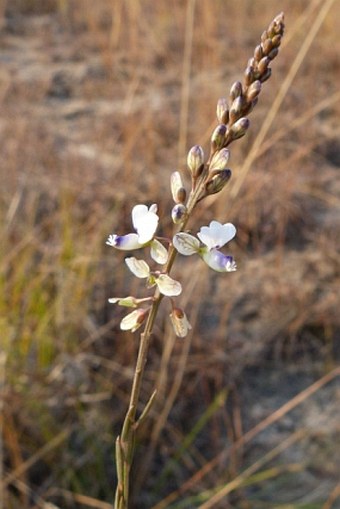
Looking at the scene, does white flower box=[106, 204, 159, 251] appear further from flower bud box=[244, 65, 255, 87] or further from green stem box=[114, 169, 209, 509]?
flower bud box=[244, 65, 255, 87]

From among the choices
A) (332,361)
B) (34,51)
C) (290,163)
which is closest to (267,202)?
(290,163)

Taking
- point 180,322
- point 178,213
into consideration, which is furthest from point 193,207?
point 180,322

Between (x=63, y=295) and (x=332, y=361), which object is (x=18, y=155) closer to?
(x=63, y=295)

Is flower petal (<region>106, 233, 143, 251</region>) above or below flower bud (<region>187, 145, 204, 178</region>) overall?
below

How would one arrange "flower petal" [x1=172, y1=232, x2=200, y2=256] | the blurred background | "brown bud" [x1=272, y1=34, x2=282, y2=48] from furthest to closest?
the blurred background < "brown bud" [x1=272, y1=34, x2=282, y2=48] < "flower petal" [x1=172, y1=232, x2=200, y2=256]

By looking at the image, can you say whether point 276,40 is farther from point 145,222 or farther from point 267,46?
point 145,222

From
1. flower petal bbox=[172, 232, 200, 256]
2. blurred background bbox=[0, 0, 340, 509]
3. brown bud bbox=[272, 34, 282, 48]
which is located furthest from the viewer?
blurred background bbox=[0, 0, 340, 509]

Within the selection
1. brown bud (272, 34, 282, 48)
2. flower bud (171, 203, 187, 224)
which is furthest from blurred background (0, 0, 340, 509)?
flower bud (171, 203, 187, 224)
